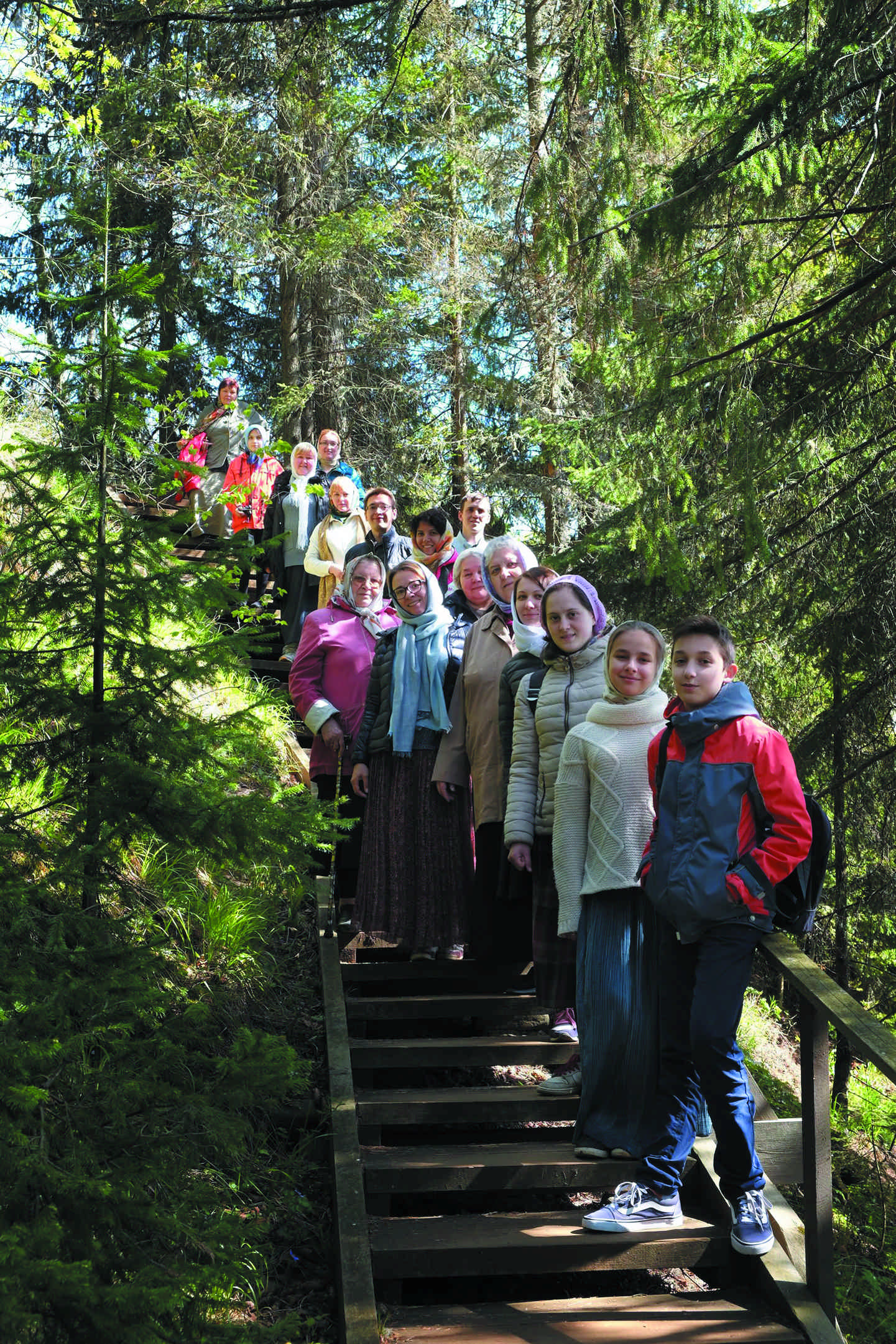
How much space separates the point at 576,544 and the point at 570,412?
820 cm

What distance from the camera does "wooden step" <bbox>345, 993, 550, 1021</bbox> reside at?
5488 mm

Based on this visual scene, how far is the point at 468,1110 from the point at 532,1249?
856mm

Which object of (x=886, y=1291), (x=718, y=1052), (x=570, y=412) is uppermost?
(x=570, y=412)

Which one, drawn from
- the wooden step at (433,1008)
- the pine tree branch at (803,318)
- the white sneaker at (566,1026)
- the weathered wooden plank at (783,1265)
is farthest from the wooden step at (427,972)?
the pine tree branch at (803,318)

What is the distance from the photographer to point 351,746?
6.66 meters

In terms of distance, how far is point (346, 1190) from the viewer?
161 inches

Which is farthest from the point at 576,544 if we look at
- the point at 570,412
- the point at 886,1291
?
the point at 570,412

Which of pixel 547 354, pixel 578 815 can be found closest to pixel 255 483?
pixel 547 354

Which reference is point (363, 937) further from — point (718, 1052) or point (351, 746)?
point (718, 1052)

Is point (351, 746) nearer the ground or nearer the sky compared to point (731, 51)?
nearer the ground

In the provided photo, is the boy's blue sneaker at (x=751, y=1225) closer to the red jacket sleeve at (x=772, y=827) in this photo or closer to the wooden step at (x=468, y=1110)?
the wooden step at (x=468, y=1110)

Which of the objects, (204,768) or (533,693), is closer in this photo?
(204,768)

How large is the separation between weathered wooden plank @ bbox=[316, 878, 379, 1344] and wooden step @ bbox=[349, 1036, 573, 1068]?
180 mm

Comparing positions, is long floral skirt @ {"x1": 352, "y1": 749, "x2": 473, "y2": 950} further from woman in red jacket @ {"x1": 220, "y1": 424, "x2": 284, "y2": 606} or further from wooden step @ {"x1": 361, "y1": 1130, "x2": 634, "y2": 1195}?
woman in red jacket @ {"x1": 220, "y1": 424, "x2": 284, "y2": 606}
